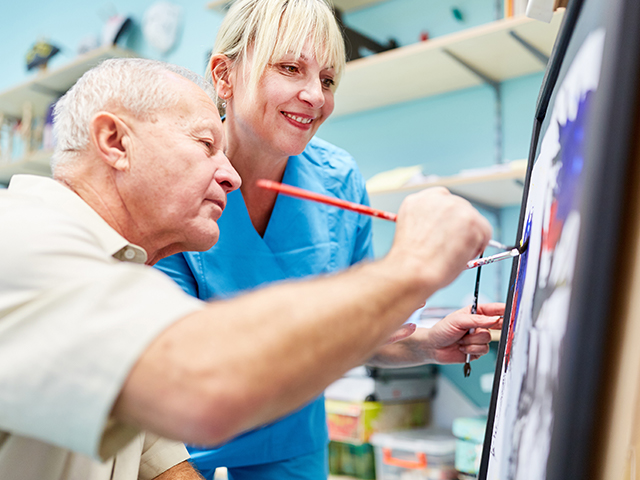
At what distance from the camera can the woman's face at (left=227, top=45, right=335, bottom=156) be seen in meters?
1.02

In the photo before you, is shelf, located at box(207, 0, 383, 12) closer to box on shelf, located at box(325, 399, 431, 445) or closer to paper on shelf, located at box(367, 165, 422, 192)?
paper on shelf, located at box(367, 165, 422, 192)

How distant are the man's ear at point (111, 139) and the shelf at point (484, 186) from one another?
106 cm

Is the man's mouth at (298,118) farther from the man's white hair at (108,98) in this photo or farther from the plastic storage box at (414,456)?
the plastic storage box at (414,456)

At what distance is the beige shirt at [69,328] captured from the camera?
1.30 feet

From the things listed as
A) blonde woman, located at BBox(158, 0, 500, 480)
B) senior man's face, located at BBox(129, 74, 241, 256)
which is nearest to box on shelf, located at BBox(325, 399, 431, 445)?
blonde woman, located at BBox(158, 0, 500, 480)

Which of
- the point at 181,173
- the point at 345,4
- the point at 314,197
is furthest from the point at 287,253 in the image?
the point at 345,4

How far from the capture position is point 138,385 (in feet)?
1.27

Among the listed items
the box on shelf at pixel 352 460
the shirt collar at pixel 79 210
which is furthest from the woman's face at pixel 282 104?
the box on shelf at pixel 352 460

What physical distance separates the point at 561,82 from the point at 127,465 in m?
0.66

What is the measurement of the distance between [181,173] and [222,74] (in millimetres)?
440

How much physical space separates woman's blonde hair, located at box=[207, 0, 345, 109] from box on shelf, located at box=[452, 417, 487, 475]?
3.40 feet

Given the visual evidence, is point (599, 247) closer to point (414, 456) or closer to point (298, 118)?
point (298, 118)

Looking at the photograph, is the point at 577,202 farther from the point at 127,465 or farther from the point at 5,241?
the point at 127,465

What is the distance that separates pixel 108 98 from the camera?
2.37 feet
